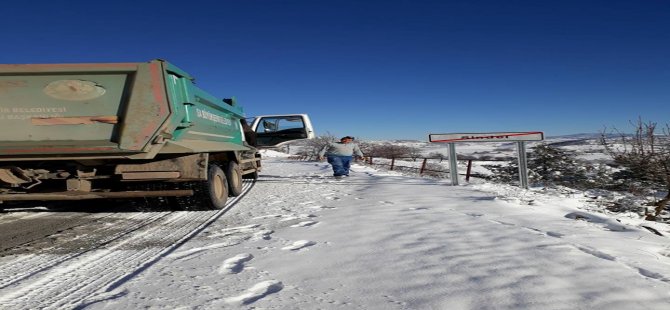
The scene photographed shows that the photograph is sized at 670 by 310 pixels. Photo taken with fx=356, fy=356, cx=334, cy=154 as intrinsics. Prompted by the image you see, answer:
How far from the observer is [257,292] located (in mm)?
2189

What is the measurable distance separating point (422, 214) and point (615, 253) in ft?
7.05

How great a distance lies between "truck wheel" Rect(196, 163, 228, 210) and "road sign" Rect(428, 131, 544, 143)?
466 centimetres

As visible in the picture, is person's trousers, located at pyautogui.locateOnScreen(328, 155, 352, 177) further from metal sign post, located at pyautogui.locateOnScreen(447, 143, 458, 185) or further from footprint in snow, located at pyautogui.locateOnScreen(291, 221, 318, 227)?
footprint in snow, located at pyautogui.locateOnScreen(291, 221, 318, 227)

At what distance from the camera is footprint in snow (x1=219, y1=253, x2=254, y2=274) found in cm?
263

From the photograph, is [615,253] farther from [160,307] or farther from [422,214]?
[160,307]

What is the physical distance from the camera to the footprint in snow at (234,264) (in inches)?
103

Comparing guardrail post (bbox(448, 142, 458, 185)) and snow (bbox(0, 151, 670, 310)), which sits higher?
guardrail post (bbox(448, 142, 458, 185))

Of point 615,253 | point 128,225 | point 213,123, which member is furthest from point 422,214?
point 213,123

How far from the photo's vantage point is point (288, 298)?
2.08 metres

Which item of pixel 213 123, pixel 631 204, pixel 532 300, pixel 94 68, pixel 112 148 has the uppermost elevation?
pixel 94 68

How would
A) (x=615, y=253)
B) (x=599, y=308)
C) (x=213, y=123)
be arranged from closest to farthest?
(x=599, y=308), (x=615, y=253), (x=213, y=123)

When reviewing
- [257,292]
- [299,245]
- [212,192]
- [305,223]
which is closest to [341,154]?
[212,192]

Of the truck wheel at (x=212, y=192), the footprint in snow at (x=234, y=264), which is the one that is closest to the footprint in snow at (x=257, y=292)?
the footprint in snow at (x=234, y=264)

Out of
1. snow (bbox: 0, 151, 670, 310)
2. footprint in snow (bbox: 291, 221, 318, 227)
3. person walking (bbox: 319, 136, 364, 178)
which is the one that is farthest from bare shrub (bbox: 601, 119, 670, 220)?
person walking (bbox: 319, 136, 364, 178)
